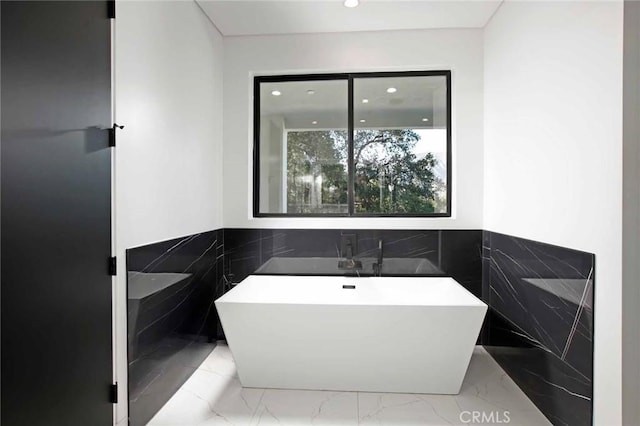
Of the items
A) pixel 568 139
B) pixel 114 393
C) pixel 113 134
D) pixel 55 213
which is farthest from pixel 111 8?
pixel 568 139

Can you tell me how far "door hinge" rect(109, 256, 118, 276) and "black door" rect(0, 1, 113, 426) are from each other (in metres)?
0.03

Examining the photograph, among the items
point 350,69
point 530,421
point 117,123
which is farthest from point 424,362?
point 350,69

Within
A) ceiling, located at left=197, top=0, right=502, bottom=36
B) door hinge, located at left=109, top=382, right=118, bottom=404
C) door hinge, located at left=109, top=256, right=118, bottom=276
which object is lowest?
door hinge, located at left=109, top=382, right=118, bottom=404

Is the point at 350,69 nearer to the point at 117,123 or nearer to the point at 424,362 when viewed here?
the point at 117,123

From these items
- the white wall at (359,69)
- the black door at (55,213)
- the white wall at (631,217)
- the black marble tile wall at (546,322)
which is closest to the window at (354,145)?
the white wall at (359,69)

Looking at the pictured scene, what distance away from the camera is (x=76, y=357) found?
1542mm

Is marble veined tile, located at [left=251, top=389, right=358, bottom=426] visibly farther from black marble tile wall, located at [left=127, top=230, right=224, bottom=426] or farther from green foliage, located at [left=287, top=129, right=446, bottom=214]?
green foliage, located at [left=287, top=129, right=446, bottom=214]

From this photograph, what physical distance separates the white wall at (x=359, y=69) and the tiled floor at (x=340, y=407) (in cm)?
134

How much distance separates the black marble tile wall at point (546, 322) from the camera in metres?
1.75

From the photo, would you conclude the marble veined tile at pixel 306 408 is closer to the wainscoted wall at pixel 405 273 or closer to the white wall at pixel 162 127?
the wainscoted wall at pixel 405 273

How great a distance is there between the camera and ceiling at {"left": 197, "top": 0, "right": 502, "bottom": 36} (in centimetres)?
271

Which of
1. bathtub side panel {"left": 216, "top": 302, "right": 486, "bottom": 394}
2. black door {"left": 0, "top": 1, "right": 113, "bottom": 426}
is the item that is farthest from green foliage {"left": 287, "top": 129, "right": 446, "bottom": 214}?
black door {"left": 0, "top": 1, "right": 113, "bottom": 426}

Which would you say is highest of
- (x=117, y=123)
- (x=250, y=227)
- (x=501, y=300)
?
(x=117, y=123)

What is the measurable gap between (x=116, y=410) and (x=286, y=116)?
262 cm
